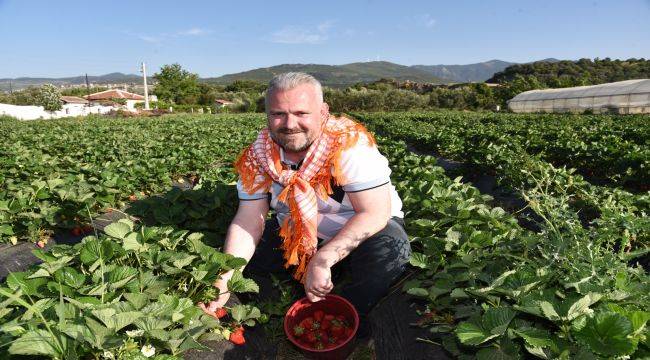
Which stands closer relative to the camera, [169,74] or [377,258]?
[377,258]

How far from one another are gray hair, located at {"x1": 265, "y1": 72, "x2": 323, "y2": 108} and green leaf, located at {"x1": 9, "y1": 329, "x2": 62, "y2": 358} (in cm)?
154

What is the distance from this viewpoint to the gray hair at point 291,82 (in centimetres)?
230

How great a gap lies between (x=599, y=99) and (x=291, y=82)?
110 ft

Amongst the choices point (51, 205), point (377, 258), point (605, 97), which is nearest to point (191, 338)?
point (377, 258)

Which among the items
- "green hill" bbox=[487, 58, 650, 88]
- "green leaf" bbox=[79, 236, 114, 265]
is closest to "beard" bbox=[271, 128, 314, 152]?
"green leaf" bbox=[79, 236, 114, 265]

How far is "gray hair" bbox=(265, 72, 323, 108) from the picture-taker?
2300mm

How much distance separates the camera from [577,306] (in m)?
1.33

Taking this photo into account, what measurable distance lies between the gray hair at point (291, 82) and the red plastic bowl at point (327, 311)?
119 centimetres

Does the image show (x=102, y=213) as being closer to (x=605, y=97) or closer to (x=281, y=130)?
(x=281, y=130)

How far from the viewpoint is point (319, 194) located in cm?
257

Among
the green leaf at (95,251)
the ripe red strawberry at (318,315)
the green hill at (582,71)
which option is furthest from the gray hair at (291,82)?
the green hill at (582,71)

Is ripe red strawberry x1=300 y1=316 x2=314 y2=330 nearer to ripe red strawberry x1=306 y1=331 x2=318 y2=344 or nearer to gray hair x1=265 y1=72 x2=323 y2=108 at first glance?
ripe red strawberry x1=306 y1=331 x2=318 y2=344

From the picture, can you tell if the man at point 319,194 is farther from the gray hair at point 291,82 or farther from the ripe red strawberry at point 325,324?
the ripe red strawberry at point 325,324

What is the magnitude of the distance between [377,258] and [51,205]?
3078mm
